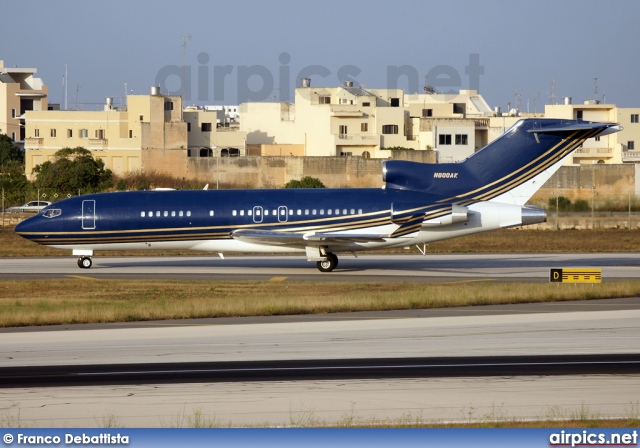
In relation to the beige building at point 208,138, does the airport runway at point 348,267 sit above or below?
below

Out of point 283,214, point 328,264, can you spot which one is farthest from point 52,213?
point 328,264

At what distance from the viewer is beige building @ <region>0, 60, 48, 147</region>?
482 ft

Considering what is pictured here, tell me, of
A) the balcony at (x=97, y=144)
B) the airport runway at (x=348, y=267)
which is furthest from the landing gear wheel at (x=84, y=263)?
the balcony at (x=97, y=144)

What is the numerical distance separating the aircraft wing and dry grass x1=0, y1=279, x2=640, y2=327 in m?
3.22

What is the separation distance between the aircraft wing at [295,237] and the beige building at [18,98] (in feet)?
380

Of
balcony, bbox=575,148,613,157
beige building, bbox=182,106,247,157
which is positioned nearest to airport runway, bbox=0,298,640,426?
balcony, bbox=575,148,613,157

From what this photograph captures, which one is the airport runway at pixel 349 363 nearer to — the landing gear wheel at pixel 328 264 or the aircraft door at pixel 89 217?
the landing gear wheel at pixel 328 264

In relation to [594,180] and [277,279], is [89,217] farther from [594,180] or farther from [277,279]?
[594,180]

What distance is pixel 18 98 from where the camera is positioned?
148125 millimetres

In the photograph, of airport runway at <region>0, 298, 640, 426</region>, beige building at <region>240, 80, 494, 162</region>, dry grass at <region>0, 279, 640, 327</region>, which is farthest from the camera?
beige building at <region>240, 80, 494, 162</region>

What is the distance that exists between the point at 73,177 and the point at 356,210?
5300 cm

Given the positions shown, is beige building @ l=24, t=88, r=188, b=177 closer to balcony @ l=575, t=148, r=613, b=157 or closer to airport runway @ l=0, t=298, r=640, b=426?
balcony @ l=575, t=148, r=613, b=157

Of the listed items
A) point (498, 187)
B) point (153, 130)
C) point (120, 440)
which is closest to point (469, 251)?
point (498, 187)

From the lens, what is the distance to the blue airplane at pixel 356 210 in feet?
125
